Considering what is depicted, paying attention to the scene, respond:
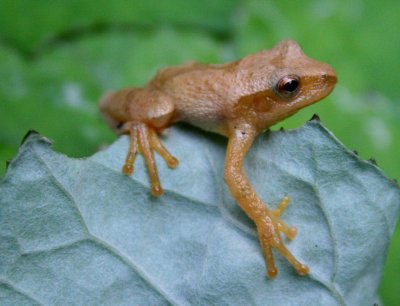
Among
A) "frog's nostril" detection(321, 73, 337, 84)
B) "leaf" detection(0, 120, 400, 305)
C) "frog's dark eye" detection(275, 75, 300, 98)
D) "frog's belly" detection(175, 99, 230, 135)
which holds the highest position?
"frog's nostril" detection(321, 73, 337, 84)

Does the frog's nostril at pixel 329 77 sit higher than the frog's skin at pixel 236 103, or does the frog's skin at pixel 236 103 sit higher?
the frog's nostril at pixel 329 77

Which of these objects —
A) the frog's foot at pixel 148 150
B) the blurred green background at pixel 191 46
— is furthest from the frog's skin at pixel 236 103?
the blurred green background at pixel 191 46

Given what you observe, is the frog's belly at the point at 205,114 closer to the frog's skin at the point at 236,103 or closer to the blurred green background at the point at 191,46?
the frog's skin at the point at 236,103

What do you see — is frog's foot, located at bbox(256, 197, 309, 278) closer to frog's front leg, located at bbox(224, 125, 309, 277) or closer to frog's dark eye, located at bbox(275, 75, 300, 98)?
frog's front leg, located at bbox(224, 125, 309, 277)

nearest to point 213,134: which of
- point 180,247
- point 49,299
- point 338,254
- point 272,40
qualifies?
point 180,247

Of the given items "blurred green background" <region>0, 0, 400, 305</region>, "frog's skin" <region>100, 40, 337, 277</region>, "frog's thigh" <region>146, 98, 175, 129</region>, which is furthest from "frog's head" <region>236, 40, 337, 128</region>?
"blurred green background" <region>0, 0, 400, 305</region>

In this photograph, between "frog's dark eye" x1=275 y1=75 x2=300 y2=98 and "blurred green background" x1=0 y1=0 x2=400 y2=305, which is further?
"blurred green background" x1=0 y1=0 x2=400 y2=305

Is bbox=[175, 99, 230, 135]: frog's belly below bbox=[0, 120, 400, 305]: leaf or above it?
above
